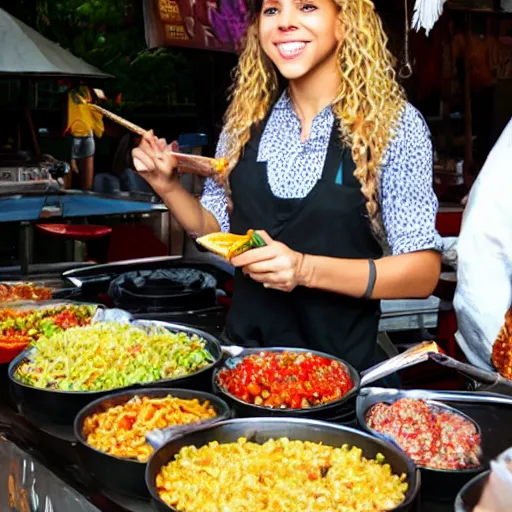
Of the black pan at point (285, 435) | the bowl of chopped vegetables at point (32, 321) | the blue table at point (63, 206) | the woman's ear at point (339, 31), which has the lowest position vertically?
the blue table at point (63, 206)

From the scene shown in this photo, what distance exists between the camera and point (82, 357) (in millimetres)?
1977

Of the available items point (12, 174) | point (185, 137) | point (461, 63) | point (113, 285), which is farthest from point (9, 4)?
point (113, 285)

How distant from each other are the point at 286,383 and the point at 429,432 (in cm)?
36

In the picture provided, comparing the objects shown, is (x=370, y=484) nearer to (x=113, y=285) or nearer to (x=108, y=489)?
(x=108, y=489)

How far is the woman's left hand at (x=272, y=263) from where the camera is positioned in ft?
6.09

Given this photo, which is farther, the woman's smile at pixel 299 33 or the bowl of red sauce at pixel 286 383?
the woman's smile at pixel 299 33

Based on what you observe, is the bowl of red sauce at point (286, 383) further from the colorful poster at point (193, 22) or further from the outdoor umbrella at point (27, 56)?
the outdoor umbrella at point (27, 56)

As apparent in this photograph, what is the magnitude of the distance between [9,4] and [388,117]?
29.1 ft

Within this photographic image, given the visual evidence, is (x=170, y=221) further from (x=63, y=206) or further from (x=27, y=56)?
(x=27, y=56)

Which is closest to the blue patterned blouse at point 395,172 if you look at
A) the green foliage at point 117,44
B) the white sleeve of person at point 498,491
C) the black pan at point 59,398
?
the black pan at point 59,398

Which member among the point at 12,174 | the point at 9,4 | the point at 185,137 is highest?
the point at 9,4

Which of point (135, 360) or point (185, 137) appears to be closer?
point (135, 360)

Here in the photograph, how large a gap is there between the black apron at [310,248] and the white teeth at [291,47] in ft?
0.79

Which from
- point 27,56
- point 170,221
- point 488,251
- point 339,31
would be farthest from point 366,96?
point 27,56
